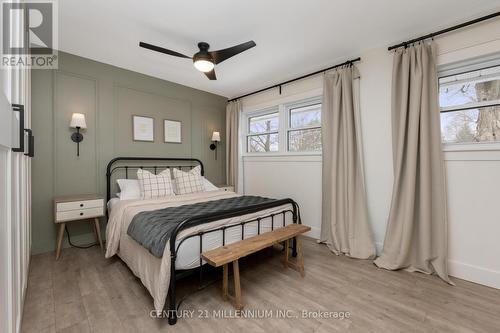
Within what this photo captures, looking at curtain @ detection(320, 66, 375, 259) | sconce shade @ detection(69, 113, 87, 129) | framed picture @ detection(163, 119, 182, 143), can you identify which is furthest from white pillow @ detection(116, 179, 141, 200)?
curtain @ detection(320, 66, 375, 259)

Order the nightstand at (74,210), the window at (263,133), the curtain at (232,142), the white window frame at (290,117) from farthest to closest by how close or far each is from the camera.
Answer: the curtain at (232,142) < the window at (263,133) < the white window frame at (290,117) < the nightstand at (74,210)

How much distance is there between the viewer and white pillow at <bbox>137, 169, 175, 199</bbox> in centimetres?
300

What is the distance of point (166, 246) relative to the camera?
1643mm

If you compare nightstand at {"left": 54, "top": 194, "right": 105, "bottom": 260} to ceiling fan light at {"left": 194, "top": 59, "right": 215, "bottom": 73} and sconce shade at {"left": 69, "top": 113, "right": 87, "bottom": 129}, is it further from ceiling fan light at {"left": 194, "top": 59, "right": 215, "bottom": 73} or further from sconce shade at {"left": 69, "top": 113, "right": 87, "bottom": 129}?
ceiling fan light at {"left": 194, "top": 59, "right": 215, "bottom": 73}

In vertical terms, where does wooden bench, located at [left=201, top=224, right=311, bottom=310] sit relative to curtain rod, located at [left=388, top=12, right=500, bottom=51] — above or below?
below

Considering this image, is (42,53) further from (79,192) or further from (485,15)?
→ (485,15)

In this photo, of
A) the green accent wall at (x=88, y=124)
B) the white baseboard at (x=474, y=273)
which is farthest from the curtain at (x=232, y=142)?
the white baseboard at (x=474, y=273)

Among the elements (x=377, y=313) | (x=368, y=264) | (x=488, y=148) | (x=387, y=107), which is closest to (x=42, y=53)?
(x=387, y=107)

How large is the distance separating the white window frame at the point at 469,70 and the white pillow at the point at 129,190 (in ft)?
12.2

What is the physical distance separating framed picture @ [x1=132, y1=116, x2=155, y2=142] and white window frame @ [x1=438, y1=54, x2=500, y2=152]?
394 cm

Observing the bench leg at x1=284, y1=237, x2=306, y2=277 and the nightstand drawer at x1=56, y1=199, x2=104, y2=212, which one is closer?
the bench leg at x1=284, y1=237, x2=306, y2=277

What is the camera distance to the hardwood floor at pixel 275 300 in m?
1.60

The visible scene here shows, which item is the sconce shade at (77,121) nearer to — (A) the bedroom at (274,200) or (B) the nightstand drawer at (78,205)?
(A) the bedroom at (274,200)

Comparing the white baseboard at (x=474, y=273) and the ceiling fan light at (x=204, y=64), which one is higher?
the ceiling fan light at (x=204, y=64)
